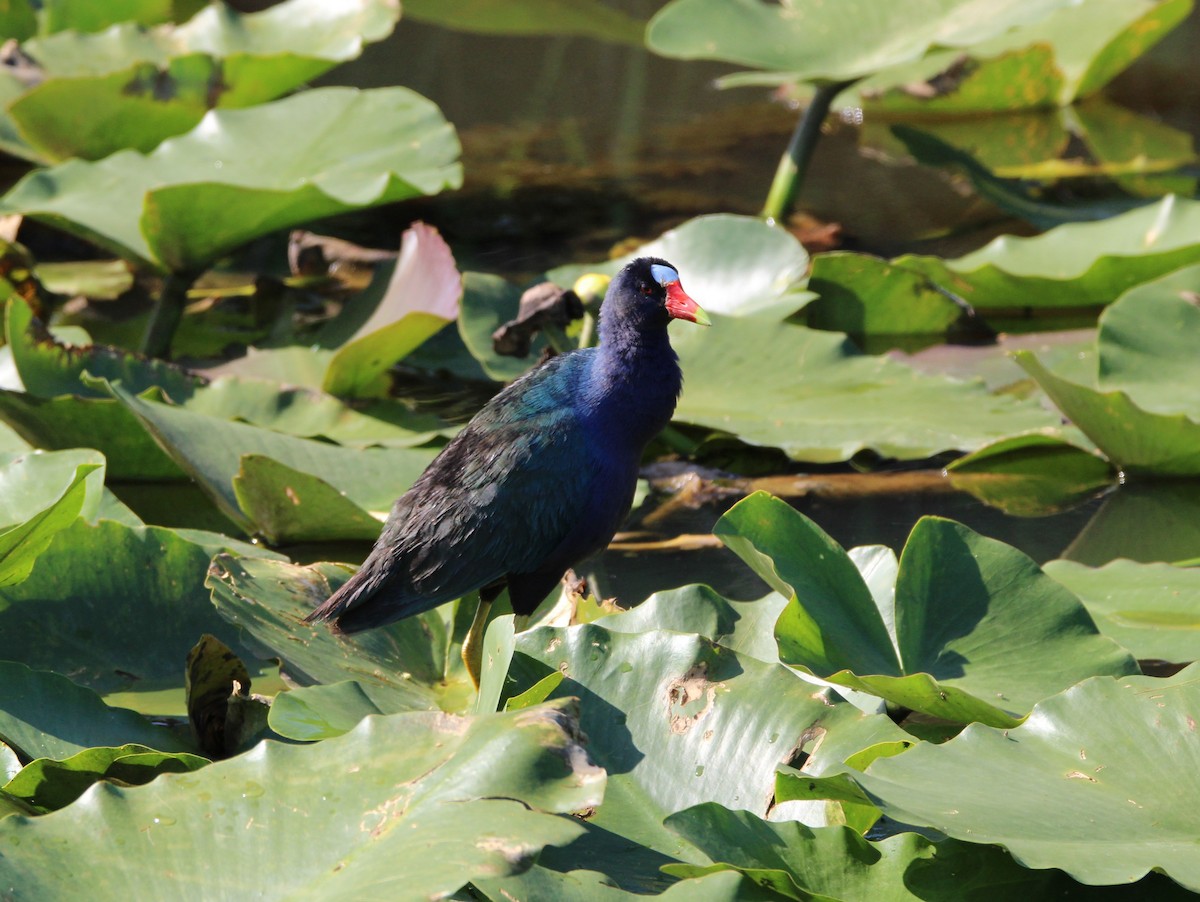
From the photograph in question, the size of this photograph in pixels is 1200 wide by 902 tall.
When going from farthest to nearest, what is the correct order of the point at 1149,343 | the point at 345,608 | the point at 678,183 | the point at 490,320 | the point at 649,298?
the point at 678,183 → the point at 490,320 → the point at 1149,343 → the point at 649,298 → the point at 345,608

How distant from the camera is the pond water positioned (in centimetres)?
240

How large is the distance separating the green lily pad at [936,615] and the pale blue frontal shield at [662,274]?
1.62 feet

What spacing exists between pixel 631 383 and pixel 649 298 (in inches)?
4.9

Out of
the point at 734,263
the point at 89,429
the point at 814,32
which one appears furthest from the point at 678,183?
the point at 89,429

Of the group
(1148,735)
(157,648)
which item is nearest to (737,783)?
(1148,735)

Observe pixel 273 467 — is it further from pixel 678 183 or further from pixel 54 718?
pixel 678 183

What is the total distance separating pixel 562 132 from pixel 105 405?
9.35 ft

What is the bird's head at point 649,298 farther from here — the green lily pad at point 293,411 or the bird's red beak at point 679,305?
the green lily pad at point 293,411

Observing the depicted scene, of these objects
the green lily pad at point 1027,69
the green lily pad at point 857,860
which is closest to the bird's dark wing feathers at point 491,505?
the green lily pad at point 857,860

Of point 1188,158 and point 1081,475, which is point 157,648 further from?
point 1188,158

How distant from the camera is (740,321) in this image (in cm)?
266

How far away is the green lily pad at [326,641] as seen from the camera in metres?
1.68

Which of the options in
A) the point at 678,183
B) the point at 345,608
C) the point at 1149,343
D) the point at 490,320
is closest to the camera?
the point at 345,608

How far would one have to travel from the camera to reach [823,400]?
255 centimetres
